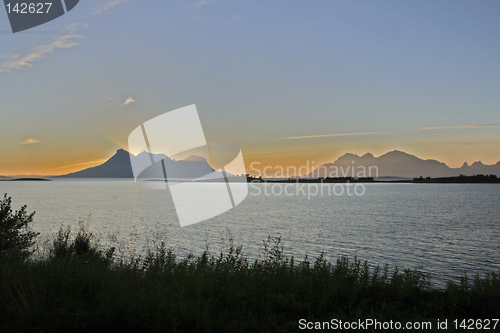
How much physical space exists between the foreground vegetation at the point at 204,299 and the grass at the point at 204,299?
0.06 feet

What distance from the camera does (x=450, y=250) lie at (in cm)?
2105

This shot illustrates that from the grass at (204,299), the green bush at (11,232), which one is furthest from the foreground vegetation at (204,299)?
the green bush at (11,232)

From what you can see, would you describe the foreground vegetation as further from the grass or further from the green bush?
the green bush

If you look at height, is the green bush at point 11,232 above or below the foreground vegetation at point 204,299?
above

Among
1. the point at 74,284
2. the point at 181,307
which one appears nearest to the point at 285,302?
the point at 181,307

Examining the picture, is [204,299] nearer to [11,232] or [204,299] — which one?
[204,299]

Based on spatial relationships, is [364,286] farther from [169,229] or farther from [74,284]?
[169,229]

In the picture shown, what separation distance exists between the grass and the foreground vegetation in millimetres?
18

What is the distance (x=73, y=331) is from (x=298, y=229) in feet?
82.4

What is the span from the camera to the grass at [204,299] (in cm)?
544

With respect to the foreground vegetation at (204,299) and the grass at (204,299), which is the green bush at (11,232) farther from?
the grass at (204,299)

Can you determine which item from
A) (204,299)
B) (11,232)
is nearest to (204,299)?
(204,299)

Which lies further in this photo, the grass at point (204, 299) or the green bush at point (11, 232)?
the green bush at point (11, 232)

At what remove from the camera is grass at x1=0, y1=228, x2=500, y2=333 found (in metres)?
5.44
